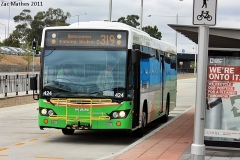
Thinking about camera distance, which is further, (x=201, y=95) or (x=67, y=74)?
(x=67, y=74)

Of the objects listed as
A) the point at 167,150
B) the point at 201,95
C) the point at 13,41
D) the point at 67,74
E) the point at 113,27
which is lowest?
the point at 167,150

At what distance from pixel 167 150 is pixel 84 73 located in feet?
9.76

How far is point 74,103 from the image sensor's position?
1365 cm

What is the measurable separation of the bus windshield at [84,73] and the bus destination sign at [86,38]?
0.24 m

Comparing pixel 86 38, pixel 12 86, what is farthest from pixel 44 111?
pixel 12 86

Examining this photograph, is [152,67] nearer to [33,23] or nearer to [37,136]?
[37,136]

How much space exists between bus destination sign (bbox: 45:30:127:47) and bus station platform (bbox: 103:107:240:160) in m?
2.65

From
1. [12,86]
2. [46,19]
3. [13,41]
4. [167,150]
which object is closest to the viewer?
[167,150]

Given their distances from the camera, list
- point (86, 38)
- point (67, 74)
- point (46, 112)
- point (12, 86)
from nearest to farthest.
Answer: point (67, 74) → point (46, 112) → point (86, 38) → point (12, 86)

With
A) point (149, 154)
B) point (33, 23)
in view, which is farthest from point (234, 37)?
point (33, 23)

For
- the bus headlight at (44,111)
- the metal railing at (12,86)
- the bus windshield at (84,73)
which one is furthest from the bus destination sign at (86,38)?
the metal railing at (12,86)

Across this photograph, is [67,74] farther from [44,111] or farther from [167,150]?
[167,150]

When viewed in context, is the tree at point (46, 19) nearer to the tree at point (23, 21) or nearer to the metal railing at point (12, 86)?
the tree at point (23, 21)

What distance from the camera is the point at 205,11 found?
8.12m
